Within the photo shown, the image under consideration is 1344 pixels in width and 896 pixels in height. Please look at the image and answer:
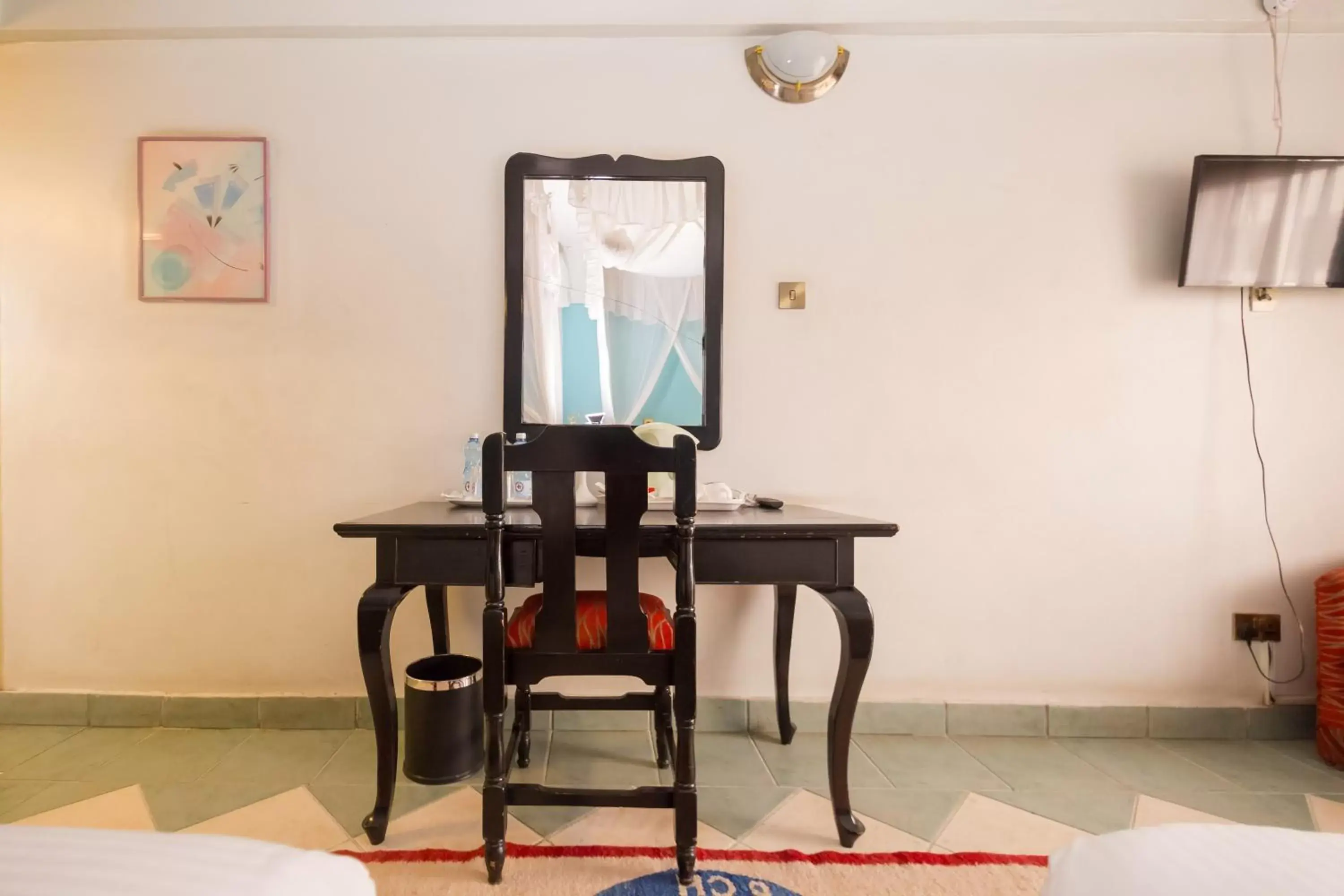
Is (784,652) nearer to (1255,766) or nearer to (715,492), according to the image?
(715,492)

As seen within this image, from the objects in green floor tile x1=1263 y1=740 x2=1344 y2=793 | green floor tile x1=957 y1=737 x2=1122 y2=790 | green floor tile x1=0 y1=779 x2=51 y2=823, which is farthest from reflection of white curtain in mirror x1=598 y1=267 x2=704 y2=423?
green floor tile x1=1263 y1=740 x2=1344 y2=793

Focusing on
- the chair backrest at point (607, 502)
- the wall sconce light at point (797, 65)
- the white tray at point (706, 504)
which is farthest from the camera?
the wall sconce light at point (797, 65)

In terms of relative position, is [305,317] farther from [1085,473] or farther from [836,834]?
[1085,473]

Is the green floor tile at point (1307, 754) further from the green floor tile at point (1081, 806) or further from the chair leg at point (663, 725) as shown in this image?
the chair leg at point (663, 725)

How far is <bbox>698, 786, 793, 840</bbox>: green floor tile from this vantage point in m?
1.59

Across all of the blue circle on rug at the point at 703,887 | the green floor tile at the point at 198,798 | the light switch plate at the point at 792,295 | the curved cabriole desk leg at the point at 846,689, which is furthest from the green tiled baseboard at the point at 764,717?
the light switch plate at the point at 792,295

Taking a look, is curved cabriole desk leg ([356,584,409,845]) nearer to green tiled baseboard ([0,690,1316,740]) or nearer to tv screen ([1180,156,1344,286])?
green tiled baseboard ([0,690,1316,740])

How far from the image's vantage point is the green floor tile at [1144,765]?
1.83 meters

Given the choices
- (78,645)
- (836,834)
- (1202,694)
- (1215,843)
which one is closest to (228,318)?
(78,645)

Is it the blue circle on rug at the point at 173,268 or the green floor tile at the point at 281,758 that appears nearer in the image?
the green floor tile at the point at 281,758

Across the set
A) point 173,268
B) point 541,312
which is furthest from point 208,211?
point 541,312

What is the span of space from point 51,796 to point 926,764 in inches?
94.5

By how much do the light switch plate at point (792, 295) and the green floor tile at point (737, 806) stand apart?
145 cm

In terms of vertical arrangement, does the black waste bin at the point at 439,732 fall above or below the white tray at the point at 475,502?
below
